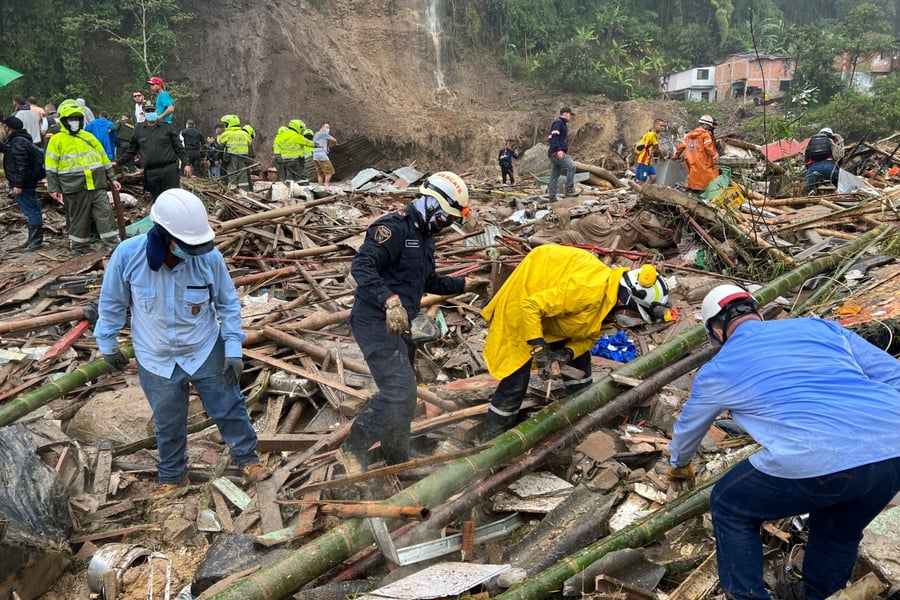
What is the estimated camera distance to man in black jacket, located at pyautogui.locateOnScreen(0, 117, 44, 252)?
8.01m

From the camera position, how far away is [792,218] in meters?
8.38

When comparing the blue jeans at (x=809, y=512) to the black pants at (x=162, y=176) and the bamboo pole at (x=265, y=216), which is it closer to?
the bamboo pole at (x=265, y=216)

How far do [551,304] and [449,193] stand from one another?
3.06 feet

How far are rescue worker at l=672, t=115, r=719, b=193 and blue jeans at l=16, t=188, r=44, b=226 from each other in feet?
30.2

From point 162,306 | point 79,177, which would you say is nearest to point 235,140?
point 79,177

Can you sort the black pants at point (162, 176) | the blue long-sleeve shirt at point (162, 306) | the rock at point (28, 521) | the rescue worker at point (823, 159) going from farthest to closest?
1. the rescue worker at point (823, 159)
2. the black pants at point (162, 176)
3. the blue long-sleeve shirt at point (162, 306)
4. the rock at point (28, 521)

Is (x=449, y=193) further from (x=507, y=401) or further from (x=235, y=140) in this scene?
(x=235, y=140)

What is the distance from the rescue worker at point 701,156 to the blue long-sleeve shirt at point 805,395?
7.22 metres

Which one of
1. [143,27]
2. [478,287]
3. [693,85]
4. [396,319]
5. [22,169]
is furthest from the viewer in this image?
[693,85]

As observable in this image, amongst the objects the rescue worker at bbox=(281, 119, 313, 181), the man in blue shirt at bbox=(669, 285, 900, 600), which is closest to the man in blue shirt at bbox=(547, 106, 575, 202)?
the rescue worker at bbox=(281, 119, 313, 181)

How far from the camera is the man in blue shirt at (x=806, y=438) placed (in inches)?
Result: 91.4

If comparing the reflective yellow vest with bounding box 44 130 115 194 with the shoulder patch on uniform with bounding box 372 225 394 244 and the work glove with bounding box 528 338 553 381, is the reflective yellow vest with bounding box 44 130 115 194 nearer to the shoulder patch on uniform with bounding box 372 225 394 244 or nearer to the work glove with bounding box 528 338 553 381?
the shoulder patch on uniform with bounding box 372 225 394 244

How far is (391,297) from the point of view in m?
3.69

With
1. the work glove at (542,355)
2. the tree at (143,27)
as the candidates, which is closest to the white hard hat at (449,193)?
the work glove at (542,355)
